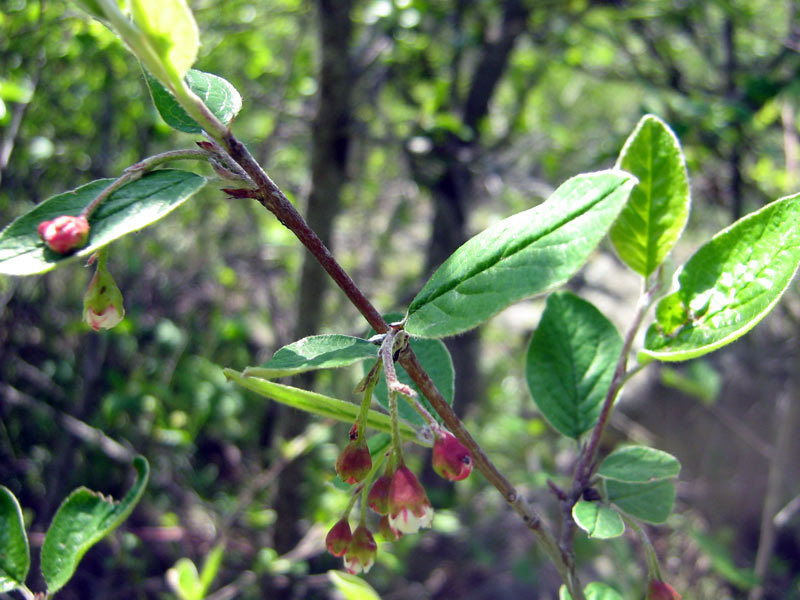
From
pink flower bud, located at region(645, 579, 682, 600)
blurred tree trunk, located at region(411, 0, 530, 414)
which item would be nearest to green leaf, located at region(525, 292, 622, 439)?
pink flower bud, located at region(645, 579, 682, 600)

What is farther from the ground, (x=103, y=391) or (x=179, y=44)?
(x=179, y=44)

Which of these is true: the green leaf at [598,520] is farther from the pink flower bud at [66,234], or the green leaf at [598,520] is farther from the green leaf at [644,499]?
the pink flower bud at [66,234]

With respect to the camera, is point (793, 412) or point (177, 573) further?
point (793, 412)

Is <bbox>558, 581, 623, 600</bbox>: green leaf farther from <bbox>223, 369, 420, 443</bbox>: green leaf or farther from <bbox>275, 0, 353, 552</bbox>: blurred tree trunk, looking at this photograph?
<bbox>275, 0, 353, 552</bbox>: blurred tree trunk

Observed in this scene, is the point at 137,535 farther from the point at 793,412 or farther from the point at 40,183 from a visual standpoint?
the point at 793,412

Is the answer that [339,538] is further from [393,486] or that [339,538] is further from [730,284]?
[730,284]

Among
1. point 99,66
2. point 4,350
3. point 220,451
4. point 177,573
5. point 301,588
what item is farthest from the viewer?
point 220,451

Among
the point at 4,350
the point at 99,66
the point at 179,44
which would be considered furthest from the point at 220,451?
the point at 179,44
